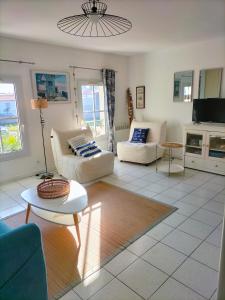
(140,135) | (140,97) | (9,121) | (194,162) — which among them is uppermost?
(140,97)

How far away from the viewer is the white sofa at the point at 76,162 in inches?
138

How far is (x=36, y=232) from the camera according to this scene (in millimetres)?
1310

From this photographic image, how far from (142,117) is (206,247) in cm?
373

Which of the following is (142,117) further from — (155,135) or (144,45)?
(144,45)

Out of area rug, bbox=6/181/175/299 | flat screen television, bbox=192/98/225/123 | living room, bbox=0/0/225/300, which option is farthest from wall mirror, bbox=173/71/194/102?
area rug, bbox=6/181/175/299

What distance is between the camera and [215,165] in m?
3.83

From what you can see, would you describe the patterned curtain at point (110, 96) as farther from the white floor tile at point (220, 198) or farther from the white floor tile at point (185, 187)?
the white floor tile at point (220, 198)

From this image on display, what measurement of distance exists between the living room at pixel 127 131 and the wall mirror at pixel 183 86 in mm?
77

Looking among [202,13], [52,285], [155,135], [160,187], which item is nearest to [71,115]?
[155,135]

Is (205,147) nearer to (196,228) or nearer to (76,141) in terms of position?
(196,228)

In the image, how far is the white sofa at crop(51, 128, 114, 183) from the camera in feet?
11.5

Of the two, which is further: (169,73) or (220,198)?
(169,73)

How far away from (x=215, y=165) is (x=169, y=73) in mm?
2143

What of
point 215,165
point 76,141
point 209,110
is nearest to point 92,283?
Answer: point 76,141
